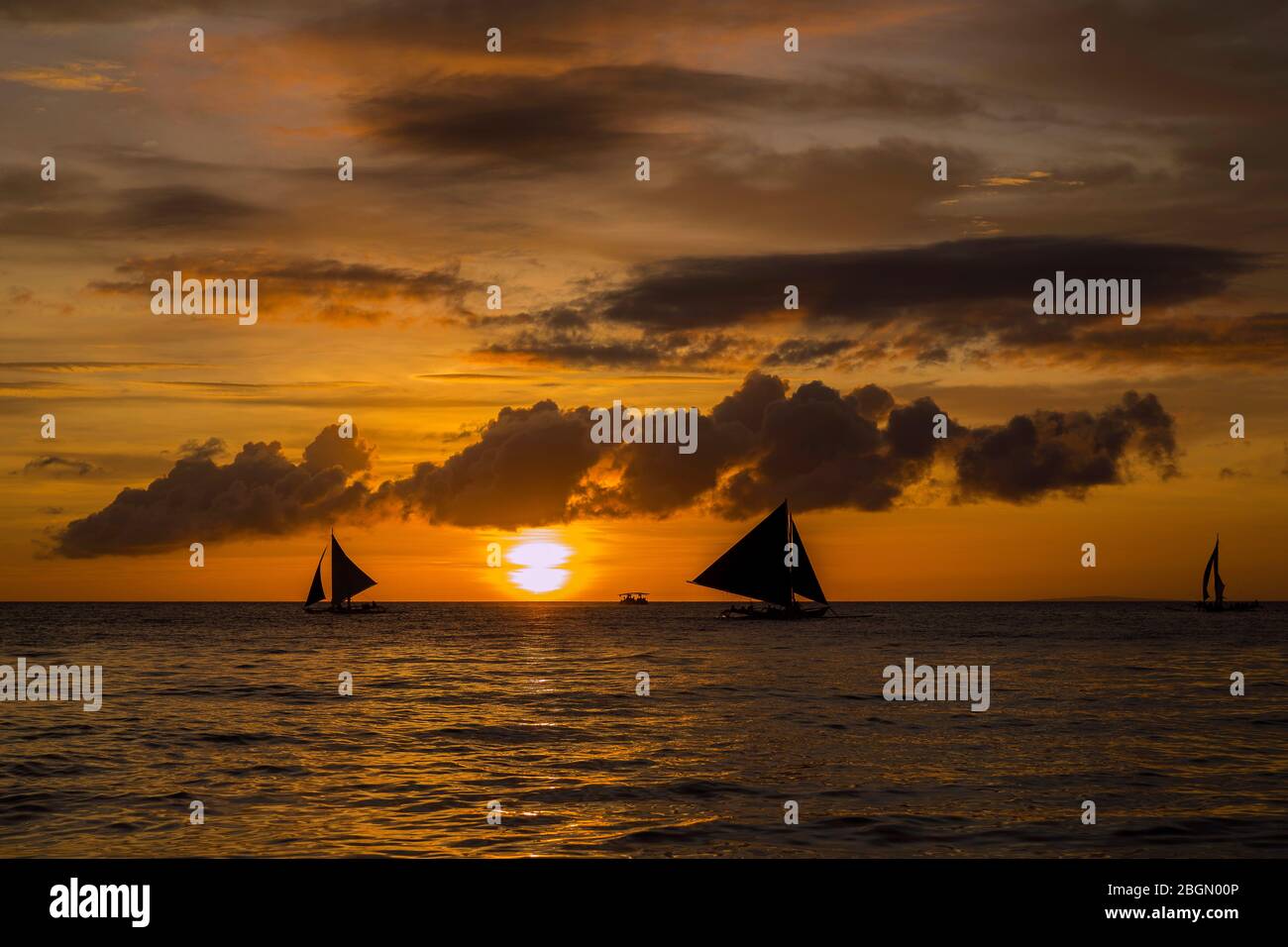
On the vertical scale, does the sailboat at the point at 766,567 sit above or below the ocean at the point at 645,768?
above

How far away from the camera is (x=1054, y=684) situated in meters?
58.7

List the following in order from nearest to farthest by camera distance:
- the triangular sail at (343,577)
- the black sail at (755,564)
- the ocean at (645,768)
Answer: the ocean at (645,768) → the black sail at (755,564) → the triangular sail at (343,577)

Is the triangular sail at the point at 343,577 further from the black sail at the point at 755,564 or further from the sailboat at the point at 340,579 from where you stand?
the black sail at the point at 755,564

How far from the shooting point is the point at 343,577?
166750 mm

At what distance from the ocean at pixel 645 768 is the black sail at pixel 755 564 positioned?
5132 cm

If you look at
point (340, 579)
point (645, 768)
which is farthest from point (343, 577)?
point (645, 768)

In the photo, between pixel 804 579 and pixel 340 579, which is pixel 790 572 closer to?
pixel 804 579

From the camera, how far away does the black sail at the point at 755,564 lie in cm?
11588

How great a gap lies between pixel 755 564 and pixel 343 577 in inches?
2906

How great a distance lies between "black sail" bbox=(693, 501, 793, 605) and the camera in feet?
380

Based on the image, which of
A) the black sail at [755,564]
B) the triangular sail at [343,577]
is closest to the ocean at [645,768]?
the black sail at [755,564]
